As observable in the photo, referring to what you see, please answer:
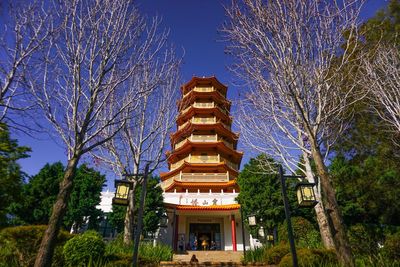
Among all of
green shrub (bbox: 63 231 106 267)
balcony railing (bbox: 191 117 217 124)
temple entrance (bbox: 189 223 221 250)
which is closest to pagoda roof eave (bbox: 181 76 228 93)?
balcony railing (bbox: 191 117 217 124)

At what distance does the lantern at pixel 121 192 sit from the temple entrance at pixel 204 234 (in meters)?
16.3

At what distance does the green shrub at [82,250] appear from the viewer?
762cm

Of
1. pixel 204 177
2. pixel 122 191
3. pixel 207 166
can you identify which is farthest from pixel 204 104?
pixel 122 191

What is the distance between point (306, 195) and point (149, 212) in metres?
12.8

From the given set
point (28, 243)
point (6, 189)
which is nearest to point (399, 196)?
point (28, 243)

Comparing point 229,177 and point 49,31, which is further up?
point 229,177

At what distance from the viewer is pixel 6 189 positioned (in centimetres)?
816

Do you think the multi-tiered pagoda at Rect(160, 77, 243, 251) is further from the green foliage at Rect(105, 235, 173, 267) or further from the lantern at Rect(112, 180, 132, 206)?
the lantern at Rect(112, 180, 132, 206)

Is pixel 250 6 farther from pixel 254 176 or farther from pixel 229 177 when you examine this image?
pixel 229 177

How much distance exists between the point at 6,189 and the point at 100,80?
4495mm

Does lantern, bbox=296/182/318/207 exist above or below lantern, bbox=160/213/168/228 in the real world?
below

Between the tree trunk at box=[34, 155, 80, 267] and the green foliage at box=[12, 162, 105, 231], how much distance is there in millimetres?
10864

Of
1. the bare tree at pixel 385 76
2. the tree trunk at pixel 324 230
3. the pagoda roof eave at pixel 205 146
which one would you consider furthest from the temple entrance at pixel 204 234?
the bare tree at pixel 385 76

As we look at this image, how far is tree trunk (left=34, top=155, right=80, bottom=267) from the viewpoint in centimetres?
493
